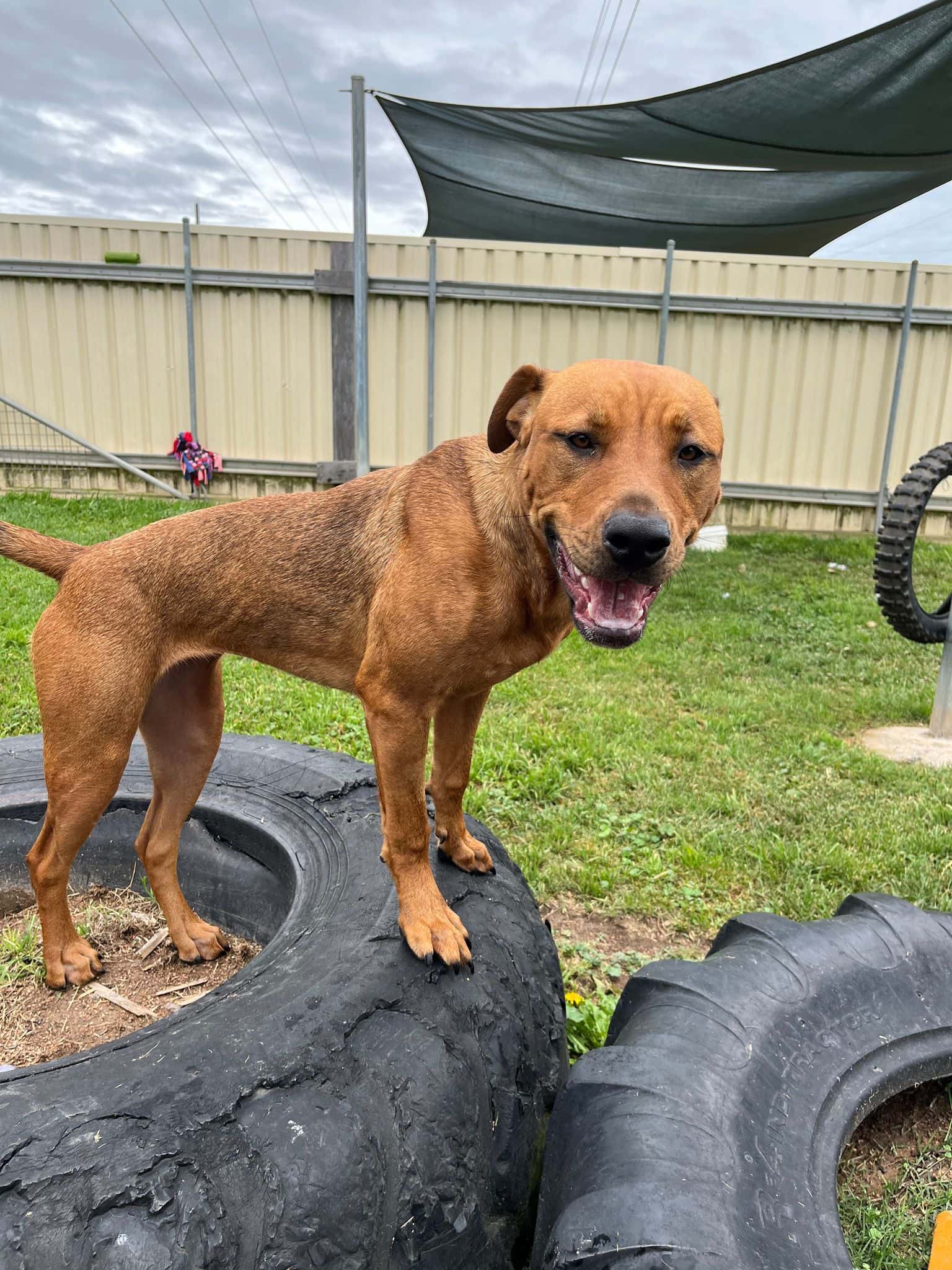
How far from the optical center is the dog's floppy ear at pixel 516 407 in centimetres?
201

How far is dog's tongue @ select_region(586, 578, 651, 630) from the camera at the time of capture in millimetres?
1778

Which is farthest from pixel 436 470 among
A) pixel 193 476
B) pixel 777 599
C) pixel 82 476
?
pixel 82 476

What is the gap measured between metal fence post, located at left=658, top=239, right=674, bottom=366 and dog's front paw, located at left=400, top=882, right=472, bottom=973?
935cm

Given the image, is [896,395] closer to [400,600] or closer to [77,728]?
[400,600]

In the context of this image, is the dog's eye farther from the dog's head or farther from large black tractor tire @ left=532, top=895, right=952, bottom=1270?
large black tractor tire @ left=532, top=895, right=952, bottom=1270

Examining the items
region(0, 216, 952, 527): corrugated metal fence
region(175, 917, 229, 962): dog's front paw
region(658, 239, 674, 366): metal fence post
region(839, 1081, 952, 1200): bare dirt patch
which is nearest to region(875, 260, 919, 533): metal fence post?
region(0, 216, 952, 527): corrugated metal fence

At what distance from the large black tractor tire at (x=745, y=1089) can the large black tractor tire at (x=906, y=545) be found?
2.97 metres

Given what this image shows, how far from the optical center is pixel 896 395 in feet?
34.8

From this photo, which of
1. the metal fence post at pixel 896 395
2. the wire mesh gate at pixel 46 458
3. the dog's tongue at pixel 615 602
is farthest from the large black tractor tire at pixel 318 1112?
the metal fence post at pixel 896 395

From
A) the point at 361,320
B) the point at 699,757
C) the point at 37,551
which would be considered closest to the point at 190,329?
the point at 361,320

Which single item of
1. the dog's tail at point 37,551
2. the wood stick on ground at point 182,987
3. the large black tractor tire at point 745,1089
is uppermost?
the dog's tail at point 37,551

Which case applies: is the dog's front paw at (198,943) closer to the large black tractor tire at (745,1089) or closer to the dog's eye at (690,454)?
the large black tractor tire at (745,1089)

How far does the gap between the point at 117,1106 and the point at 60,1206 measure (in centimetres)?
16

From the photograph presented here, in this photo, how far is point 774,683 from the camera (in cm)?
597
